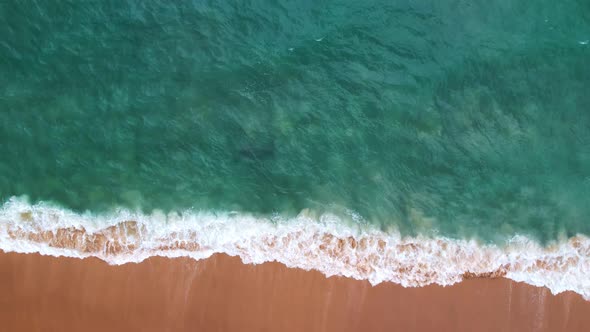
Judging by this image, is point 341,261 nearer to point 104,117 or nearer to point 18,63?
point 104,117

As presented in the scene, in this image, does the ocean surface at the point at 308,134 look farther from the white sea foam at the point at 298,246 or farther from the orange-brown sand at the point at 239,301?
the orange-brown sand at the point at 239,301

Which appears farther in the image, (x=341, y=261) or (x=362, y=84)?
(x=362, y=84)

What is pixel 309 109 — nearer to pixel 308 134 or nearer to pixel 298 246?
pixel 308 134

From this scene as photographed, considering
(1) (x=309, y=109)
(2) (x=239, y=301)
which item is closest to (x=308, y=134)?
(1) (x=309, y=109)

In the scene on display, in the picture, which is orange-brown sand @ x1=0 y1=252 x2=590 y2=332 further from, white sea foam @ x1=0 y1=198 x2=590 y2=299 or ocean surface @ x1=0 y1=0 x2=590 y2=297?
ocean surface @ x1=0 y1=0 x2=590 y2=297

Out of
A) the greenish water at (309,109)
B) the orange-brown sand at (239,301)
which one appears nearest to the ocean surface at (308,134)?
the greenish water at (309,109)

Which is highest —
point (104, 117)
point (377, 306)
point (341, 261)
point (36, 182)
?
point (104, 117)

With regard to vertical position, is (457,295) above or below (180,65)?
below

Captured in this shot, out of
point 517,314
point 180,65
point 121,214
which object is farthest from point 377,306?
point 180,65
